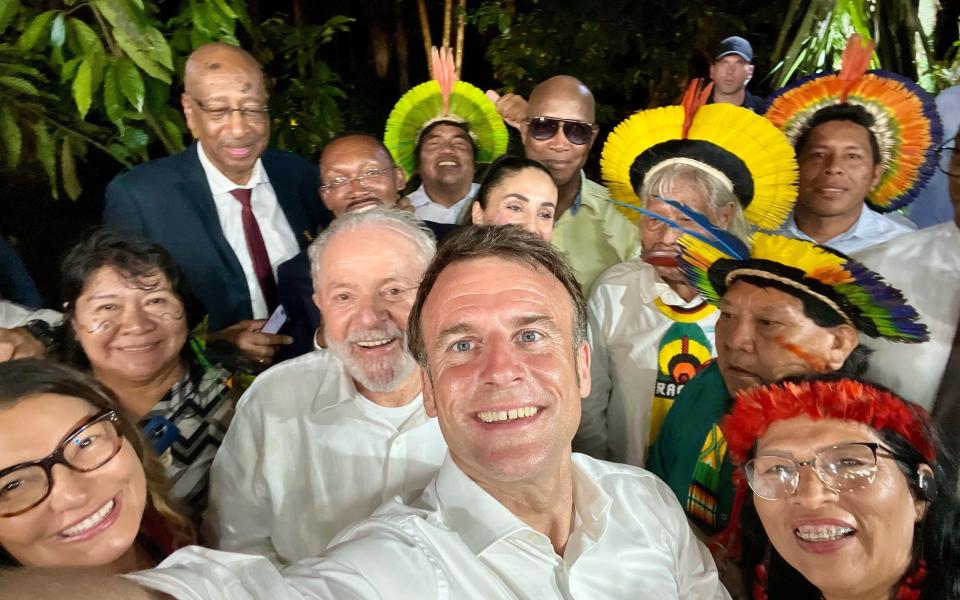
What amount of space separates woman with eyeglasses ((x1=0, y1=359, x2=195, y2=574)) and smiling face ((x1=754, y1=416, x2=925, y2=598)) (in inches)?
55.6

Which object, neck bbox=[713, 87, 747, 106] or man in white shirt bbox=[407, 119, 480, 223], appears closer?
man in white shirt bbox=[407, 119, 480, 223]

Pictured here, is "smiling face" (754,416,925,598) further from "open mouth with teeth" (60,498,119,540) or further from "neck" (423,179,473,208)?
"neck" (423,179,473,208)

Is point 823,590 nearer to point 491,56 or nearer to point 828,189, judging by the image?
point 828,189

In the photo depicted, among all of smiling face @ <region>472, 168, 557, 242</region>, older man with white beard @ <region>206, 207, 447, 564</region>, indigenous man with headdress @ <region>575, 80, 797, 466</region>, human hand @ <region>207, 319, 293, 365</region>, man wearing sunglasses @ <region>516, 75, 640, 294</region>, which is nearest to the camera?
older man with white beard @ <region>206, 207, 447, 564</region>

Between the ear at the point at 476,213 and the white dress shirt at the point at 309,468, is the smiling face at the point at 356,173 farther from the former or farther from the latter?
the white dress shirt at the point at 309,468

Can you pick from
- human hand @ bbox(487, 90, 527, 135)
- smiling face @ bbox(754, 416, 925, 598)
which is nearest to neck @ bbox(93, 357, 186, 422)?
smiling face @ bbox(754, 416, 925, 598)

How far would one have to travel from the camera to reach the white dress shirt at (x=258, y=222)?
3.11 meters

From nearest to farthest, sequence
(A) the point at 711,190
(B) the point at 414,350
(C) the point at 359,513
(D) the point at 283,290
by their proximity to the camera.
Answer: (B) the point at 414,350, (C) the point at 359,513, (A) the point at 711,190, (D) the point at 283,290

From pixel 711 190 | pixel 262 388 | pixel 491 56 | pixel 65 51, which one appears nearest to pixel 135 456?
pixel 262 388

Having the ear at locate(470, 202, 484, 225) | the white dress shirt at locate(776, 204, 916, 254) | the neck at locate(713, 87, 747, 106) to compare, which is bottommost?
the white dress shirt at locate(776, 204, 916, 254)

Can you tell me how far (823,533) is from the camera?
1.47 metres

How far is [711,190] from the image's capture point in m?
2.54

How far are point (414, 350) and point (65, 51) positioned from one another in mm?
2814

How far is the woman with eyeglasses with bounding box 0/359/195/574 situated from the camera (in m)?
1.34
